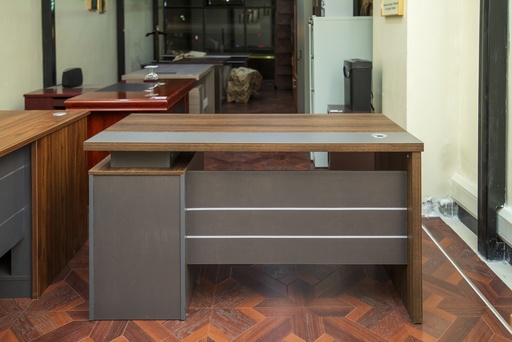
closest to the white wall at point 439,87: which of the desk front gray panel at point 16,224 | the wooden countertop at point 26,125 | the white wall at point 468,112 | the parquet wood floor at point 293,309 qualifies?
the white wall at point 468,112

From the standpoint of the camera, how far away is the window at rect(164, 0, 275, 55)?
60.5 ft

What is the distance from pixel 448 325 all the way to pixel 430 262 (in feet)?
2.87

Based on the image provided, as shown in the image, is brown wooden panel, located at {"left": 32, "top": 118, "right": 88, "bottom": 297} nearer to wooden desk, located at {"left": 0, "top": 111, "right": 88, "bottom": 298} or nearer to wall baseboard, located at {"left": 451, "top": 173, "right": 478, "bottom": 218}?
wooden desk, located at {"left": 0, "top": 111, "right": 88, "bottom": 298}

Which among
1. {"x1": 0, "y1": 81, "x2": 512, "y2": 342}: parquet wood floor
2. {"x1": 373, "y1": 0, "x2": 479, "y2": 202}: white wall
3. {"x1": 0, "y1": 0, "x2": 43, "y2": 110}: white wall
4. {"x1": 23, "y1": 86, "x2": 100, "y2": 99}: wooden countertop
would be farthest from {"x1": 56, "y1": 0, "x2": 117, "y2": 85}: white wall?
{"x1": 0, "y1": 81, "x2": 512, "y2": 342}: parquet wood floor

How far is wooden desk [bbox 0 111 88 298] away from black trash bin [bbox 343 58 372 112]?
99.8 inches

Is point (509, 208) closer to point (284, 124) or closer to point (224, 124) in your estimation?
point (284, 124)

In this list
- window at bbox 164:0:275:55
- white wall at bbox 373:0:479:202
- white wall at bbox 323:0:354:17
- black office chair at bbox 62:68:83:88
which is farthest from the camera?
window at bbox 164:0:275:55

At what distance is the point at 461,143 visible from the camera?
14.7 feet

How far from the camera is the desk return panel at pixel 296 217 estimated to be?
9.40 ft

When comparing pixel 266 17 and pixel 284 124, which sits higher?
pixel 266 17

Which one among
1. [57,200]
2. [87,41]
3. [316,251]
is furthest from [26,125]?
[87,41]

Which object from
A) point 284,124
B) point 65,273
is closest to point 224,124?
point 284,124

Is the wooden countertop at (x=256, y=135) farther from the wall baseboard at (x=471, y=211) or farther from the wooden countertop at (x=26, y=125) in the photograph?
the wall baseboard at (x=471, y=211)

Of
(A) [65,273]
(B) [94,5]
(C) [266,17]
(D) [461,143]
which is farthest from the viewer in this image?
(C) [266,17]
